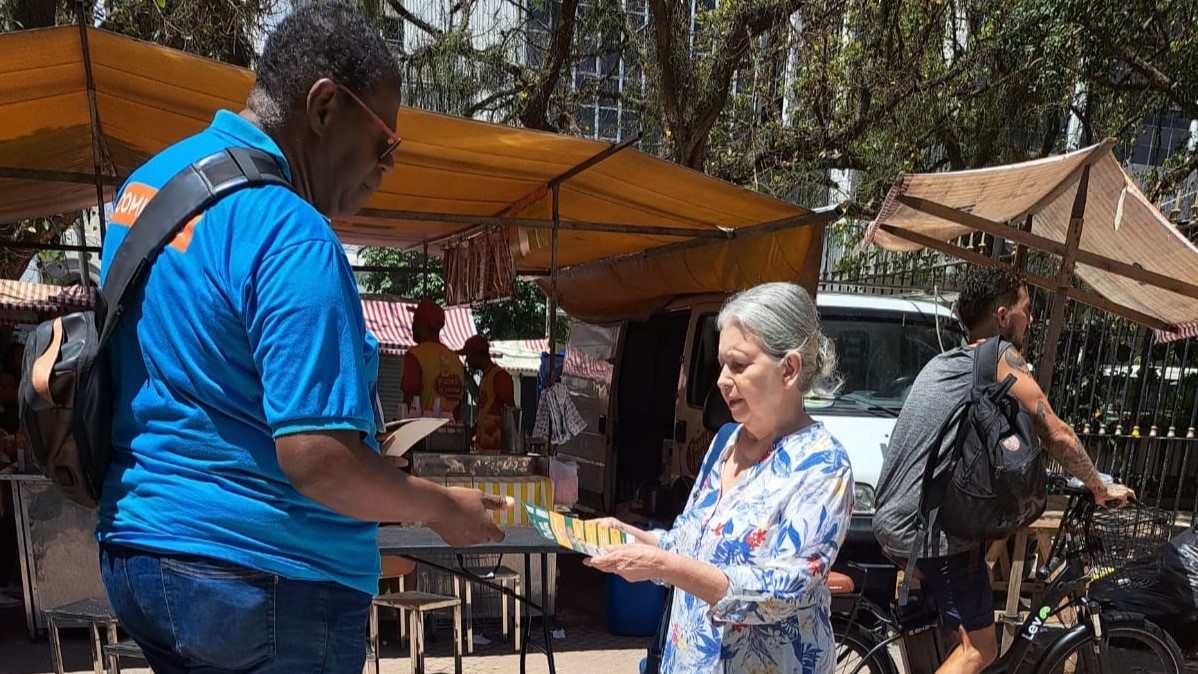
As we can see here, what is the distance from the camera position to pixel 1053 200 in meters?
4.69

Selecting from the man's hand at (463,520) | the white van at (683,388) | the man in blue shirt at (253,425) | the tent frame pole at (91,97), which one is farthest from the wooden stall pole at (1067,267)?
the tent frame pole at (91,97)

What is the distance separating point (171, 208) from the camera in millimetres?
1407

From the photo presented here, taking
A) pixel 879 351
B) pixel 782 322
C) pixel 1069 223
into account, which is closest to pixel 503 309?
pixel 879 351

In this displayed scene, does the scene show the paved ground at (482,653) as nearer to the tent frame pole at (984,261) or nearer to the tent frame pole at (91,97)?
the tent frame pole at (91,97)

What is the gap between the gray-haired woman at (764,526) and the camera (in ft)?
6.38

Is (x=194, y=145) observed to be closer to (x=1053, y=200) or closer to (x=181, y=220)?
(x=181, y=220)

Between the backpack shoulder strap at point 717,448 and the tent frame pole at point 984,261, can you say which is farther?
the tent frame pole at point 984,261

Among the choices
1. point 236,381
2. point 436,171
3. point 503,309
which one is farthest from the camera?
point 503,309

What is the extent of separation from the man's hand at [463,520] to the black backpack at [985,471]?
7.53 feet

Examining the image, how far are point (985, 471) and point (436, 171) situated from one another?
397 cm

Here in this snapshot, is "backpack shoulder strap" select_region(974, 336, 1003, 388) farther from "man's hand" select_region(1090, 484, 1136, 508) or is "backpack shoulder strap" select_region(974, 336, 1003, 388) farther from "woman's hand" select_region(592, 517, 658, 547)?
"woman's hand" select_region(592, 517, 658, 547)

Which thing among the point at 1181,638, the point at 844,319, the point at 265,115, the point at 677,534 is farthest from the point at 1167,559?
the point at 265,115

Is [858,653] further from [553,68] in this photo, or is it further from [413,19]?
[413,19]

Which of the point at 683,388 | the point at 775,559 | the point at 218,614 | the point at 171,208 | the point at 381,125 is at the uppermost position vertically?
the point at 381,125
